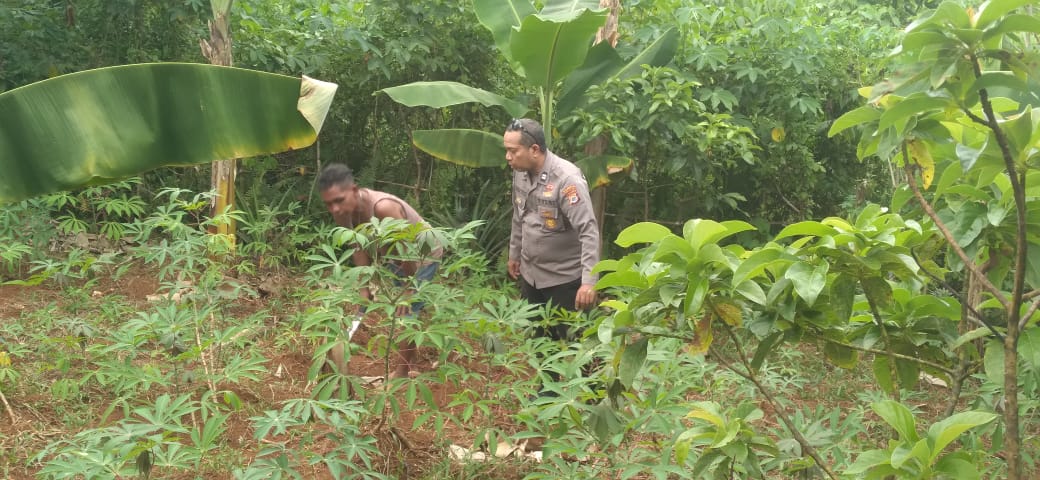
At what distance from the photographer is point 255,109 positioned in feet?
9.96

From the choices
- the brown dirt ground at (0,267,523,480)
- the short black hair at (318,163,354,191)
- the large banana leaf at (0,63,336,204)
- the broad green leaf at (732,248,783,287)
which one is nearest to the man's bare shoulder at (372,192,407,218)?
the short black hair at (318,163,354,191)

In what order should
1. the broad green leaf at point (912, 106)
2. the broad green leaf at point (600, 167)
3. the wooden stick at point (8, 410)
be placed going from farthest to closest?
the broad green leaf at point (600, 167)
the wooden stick at point (8, 410)
the broad green leaf at point (912, 106)

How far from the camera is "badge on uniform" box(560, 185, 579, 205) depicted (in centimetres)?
458

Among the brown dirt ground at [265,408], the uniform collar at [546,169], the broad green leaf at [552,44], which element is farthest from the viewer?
the broad green leaf at [552,44]

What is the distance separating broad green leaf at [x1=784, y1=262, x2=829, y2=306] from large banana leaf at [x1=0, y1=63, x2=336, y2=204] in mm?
1670

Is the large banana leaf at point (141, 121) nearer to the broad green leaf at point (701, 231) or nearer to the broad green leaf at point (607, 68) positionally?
the broad green leaf at point (701, 231)

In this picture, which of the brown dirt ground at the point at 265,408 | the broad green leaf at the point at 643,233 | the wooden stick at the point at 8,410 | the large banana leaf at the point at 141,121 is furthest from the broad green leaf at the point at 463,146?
the broad green leaf at the point at 643,233

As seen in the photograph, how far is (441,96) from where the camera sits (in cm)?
629

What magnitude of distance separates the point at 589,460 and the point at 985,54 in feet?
7.90

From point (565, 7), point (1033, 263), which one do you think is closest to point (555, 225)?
point (565, 7)

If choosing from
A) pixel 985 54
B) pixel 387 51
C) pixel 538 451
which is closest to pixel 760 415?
pixel 985 54

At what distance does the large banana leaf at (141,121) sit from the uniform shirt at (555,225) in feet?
6.02

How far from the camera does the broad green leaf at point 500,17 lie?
6.23m

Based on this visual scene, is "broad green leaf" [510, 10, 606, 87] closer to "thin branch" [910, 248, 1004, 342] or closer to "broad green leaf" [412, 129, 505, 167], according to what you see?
"broad green leaf" [412, 129, 505, 167]
